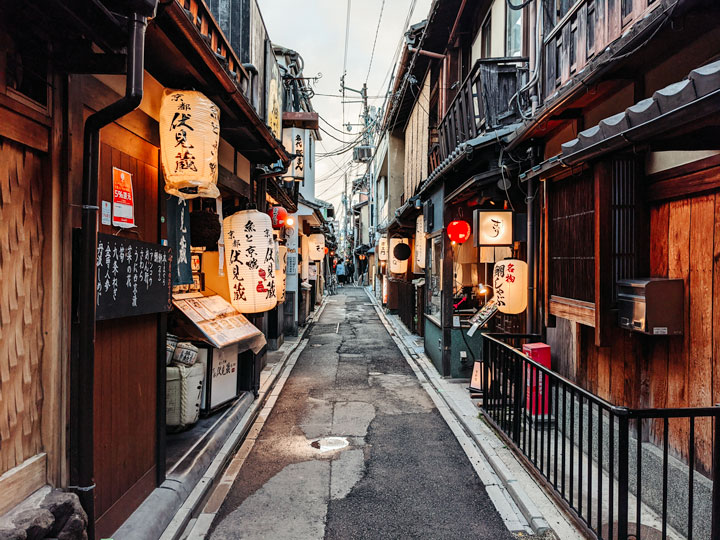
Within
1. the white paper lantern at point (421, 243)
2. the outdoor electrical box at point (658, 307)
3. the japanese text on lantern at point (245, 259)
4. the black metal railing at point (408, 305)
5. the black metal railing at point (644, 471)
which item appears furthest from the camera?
the black metal railing at point (408, 305)

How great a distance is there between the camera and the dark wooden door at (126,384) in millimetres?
4590

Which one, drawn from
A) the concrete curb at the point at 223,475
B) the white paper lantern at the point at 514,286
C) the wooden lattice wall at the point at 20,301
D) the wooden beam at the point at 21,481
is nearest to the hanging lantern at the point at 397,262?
the concrete curb at the point at 223,475

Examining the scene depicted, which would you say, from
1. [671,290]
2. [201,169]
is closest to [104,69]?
[201,169]

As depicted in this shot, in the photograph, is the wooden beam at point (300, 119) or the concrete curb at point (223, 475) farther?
the wooden beam at point (300, 119)

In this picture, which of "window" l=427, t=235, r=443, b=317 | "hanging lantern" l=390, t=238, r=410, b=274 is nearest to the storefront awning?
"window" l=427, t=235, r=443, b=317

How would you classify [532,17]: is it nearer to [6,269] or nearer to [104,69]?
[104,69]

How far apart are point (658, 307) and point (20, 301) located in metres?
6.56

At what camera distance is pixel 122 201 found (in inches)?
197

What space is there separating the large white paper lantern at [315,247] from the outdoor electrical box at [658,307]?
21962mm

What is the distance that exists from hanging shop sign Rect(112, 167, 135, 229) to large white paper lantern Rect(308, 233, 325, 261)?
2128 centimetres

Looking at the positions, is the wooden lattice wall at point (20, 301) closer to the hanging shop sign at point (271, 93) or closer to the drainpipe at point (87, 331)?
the drainpipe at point (87, 331)

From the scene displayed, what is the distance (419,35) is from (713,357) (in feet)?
51.0

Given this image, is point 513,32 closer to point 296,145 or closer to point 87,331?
point 296,145

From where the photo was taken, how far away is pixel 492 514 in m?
5.74
